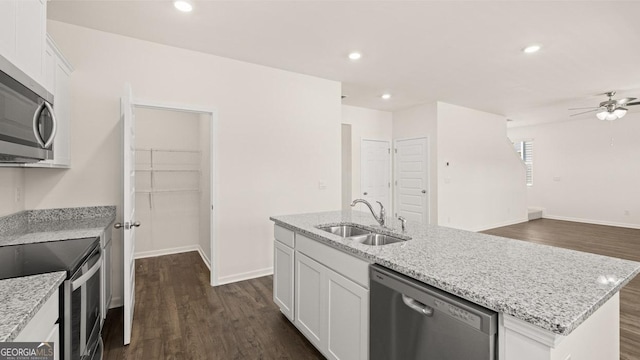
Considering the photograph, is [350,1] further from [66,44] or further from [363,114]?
[363,114]

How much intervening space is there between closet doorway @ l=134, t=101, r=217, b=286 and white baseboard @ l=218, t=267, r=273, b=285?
789mm

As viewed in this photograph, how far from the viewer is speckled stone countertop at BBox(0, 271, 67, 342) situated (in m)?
0.86

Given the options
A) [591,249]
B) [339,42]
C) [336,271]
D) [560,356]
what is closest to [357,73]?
[339,42]

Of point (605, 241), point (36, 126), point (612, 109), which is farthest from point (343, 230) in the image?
point (605, 241)

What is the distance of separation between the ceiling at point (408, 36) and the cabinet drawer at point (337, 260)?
1959 millimetres

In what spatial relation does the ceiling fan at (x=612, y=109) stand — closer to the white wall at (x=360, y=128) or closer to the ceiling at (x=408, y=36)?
the ceiling at (x=408, y=36)

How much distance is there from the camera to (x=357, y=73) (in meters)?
3.94

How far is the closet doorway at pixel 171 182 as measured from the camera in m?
4.32

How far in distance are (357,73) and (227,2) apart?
207 cm

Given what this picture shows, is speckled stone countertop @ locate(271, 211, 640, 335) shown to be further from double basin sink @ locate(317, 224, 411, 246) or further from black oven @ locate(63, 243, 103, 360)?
black oven @ locate(63, 243, 103, 360)

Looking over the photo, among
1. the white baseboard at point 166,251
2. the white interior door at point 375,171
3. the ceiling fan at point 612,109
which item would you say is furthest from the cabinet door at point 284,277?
the ceiling fan at point 612,109

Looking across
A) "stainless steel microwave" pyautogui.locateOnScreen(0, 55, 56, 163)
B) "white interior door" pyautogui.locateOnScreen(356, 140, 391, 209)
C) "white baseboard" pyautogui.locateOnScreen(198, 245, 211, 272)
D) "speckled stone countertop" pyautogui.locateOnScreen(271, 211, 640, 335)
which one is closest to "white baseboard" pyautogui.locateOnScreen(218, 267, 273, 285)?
"white baseboard" pyautogui.locateOnScreen(198, 245, 211, 272)

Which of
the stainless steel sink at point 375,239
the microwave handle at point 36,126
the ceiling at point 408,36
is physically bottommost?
the stainless steel sink at point 375,239

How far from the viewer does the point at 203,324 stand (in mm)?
2477
